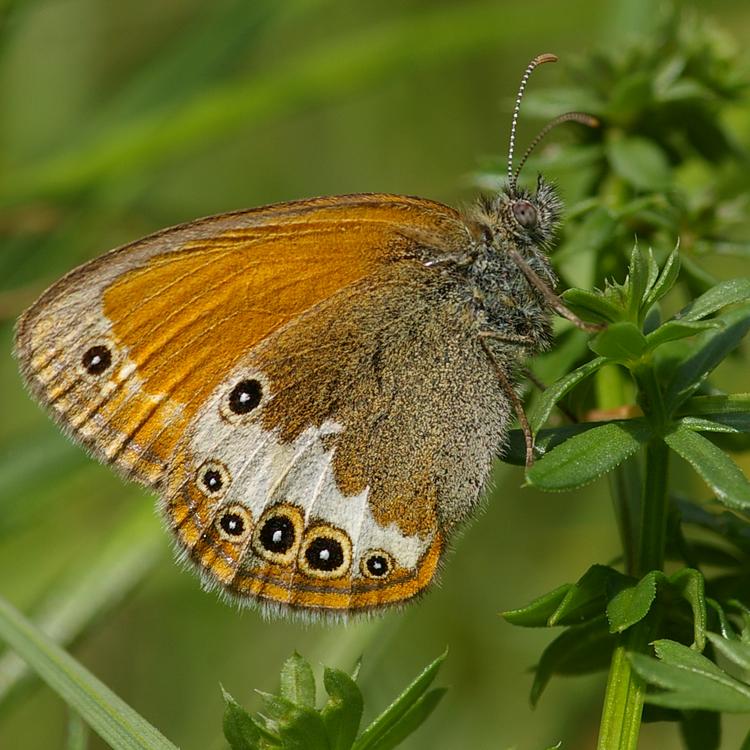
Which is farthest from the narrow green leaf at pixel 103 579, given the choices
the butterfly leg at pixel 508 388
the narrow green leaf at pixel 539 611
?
the narrow green leaf at pixel 539 611

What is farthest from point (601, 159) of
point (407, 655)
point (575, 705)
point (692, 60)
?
point (407, 655)

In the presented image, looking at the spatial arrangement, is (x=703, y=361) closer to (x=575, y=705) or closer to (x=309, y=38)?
(x=575, y=705)

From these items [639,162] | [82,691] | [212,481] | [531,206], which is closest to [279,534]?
[212,481]

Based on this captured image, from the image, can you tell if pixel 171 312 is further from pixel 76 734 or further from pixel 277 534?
pixel 76 734

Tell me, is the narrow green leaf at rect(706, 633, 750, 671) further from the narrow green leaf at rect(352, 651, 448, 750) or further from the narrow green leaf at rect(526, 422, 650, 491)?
the narrow green leaf at rect(352, 651, 448, 750)

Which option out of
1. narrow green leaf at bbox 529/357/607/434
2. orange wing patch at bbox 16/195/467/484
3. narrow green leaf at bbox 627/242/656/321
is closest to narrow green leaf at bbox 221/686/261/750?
narrow green leaf at bbox 529/357/607/434

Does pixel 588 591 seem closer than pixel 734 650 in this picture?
No
